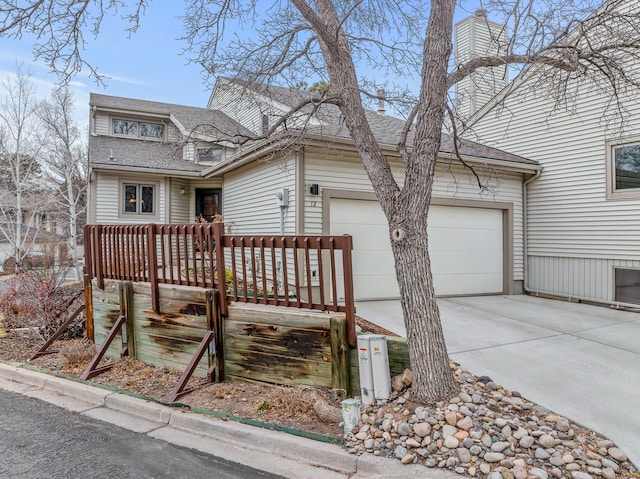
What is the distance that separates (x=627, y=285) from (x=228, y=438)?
7.71 meters

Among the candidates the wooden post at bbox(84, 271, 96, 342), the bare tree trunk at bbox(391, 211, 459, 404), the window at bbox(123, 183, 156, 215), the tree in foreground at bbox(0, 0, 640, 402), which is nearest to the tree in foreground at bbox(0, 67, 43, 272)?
the window at bbox(123, 183, 156, 215)

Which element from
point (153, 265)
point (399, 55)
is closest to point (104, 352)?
point (153, 265)

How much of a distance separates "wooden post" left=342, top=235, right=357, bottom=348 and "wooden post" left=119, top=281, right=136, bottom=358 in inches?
114

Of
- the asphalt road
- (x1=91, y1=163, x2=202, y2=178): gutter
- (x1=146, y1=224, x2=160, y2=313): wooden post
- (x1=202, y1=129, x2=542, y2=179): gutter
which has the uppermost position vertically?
(x1=91, y1=163, x2=202, y2=178): gutter

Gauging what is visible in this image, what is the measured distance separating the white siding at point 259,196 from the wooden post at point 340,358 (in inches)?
132

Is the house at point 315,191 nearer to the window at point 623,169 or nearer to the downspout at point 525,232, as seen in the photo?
the downspout at point 525,232

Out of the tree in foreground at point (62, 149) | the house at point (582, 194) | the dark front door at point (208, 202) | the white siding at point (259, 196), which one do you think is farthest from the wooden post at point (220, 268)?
the tree in foreground at point (62, 149)

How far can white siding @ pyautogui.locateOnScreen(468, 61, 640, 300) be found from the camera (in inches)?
295

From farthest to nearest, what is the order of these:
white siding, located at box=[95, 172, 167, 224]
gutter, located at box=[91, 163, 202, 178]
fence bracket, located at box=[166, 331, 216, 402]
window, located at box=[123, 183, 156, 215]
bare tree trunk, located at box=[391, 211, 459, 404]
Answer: window, located at box=[123, 183, 156, 215] < white siding, located at box=[95, 172, 167, 224] < gutter, located at box=[91, 163, 202, 178] < fence bracket, located at box=[166, 331, 216, 402] < bare tree trunk, located at box=[391, 211, 459, 404]

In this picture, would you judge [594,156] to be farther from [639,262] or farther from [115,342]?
[115,342]

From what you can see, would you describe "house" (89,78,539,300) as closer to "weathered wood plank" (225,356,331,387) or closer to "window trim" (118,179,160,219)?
"window trim" (118,179,160,219)

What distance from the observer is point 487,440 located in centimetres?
262

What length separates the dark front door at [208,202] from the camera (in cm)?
1236

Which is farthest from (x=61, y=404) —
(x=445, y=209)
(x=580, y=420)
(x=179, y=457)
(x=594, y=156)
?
(x=594, y=156)
